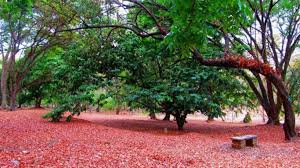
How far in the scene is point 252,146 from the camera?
8156mm

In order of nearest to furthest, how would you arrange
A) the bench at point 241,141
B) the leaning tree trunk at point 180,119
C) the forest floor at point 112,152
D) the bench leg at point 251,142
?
the forest floor at point 112,152 → the bench at point 241,141 → the bench leg at point 251,142 → the leaning tree trunk at point 180,119

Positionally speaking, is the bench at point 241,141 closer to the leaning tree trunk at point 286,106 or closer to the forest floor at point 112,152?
the forest floor at point 112,152

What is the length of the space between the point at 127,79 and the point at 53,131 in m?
4.12

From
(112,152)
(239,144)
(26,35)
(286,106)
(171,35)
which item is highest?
(26,35)

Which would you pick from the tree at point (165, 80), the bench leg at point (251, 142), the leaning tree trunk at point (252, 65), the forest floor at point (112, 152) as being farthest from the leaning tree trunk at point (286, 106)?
the tree at point (165, 80)

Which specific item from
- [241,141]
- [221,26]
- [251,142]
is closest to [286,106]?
[251,142]

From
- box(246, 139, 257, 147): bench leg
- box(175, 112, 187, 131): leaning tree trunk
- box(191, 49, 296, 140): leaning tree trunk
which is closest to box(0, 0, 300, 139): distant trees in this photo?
box(191, 49, 296, 140): leaning tree trunk

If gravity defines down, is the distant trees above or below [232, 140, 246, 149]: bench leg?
above

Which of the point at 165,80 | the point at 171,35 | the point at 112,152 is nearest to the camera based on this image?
the point at 171,35

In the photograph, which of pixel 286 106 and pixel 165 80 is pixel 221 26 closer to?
pixel 286 106

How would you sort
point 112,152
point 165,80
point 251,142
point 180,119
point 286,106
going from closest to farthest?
point 112,152, point 251,142, point 286,106, point 165,80, point 180,119

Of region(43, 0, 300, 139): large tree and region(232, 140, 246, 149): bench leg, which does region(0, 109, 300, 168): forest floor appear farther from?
region(43, 0, 300, 139): large tree

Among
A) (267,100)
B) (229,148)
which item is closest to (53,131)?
(229,148)

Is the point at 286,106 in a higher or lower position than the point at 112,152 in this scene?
higher
